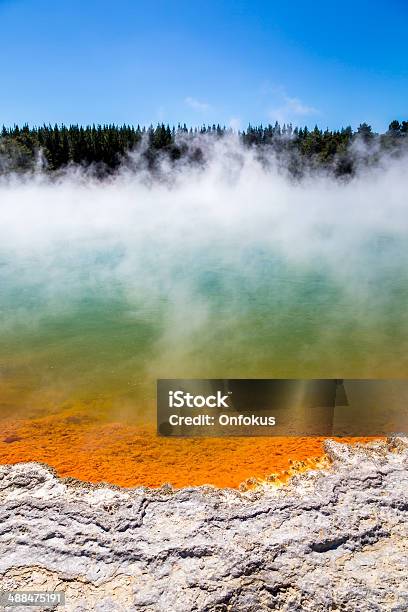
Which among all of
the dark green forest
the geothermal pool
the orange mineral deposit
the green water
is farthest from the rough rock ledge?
the dark green forest

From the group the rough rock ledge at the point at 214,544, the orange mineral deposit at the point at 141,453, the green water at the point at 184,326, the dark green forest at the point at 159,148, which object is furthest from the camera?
the dark green forest at the point at 159,148

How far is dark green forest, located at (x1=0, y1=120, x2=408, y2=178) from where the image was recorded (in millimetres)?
39969

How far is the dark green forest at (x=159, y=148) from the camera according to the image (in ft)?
131

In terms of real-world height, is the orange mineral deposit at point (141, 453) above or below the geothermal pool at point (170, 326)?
below

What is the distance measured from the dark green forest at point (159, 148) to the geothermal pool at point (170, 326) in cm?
2166

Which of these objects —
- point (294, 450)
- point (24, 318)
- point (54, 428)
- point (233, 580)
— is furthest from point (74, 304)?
point (233, 580)

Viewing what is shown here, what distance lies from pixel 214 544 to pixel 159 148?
47.2m

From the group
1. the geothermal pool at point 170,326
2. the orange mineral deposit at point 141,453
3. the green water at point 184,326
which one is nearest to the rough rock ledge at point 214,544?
the orange mineral deposit at point 141,453

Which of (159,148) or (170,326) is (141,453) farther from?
(159,148)

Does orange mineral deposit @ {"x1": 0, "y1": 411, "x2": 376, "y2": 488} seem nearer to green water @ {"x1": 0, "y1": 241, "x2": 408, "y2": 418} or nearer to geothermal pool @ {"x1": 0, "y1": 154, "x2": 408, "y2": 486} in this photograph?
geothermal pool @ {"x1": 0, "y1": 154, "x2": 408, "y2": 486}

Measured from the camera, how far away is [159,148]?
46.2m

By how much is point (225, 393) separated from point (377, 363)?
2.58 m

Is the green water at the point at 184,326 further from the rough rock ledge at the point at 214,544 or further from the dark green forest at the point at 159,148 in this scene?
the dark green forest at the point at 159,148

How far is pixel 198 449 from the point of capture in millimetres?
4742
